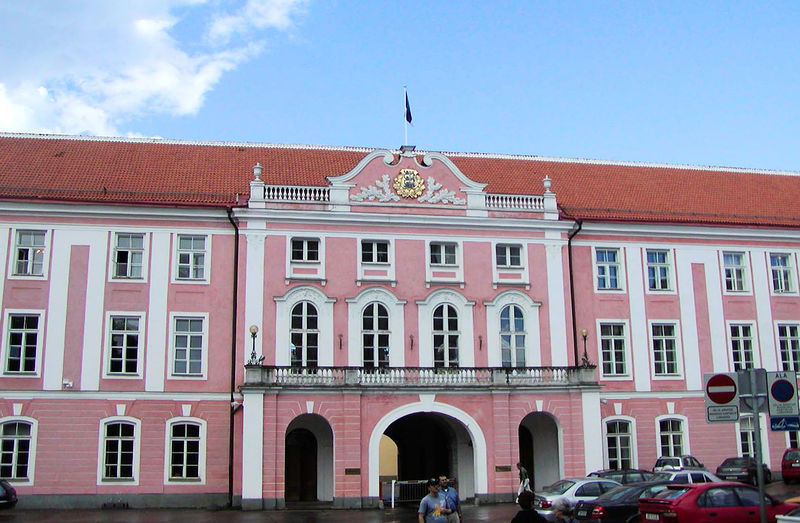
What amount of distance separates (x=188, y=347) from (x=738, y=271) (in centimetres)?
2400

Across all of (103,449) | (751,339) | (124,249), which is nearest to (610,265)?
(751,339)

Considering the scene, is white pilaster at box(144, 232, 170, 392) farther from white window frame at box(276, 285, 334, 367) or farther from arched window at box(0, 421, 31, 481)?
arched window at box(0, 421, 31, 481)

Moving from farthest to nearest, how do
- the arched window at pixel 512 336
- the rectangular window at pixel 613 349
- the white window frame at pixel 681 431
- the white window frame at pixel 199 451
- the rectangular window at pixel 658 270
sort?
the rectangular window at pixel 658 270 < the rectangular window at pixel 613 349 < the white window frame at pixel 681 431 < the arched window at pixel 512 336 < the white window frame at pixel 199 451

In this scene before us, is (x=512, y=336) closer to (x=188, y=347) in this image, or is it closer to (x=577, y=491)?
(x=577, y=491)

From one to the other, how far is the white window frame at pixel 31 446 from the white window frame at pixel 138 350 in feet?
9.91

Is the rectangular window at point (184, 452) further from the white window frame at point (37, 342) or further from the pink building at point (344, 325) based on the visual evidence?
the white window frame at point (37, 342)

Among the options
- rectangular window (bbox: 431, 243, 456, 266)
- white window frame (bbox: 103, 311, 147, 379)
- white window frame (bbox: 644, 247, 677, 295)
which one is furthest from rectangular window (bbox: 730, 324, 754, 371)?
white window frame (bbox: 103, 311, 147, 379)

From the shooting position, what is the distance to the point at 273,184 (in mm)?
36594

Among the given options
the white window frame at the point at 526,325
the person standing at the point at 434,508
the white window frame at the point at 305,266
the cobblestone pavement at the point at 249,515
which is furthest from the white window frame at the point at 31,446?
the person standing at the point at 434,508

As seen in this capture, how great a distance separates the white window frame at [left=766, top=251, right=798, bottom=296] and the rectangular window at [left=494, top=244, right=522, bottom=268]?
11.7 meters

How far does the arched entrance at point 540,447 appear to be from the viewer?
121ft

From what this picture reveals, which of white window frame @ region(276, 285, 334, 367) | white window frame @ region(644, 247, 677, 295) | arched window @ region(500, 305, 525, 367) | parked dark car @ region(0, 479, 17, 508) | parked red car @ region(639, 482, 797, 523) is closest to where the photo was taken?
parked red car @ region(639, 482, 797, 523)

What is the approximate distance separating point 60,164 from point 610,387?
2497 centimetres

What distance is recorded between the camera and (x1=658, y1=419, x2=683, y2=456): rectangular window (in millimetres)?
37500
